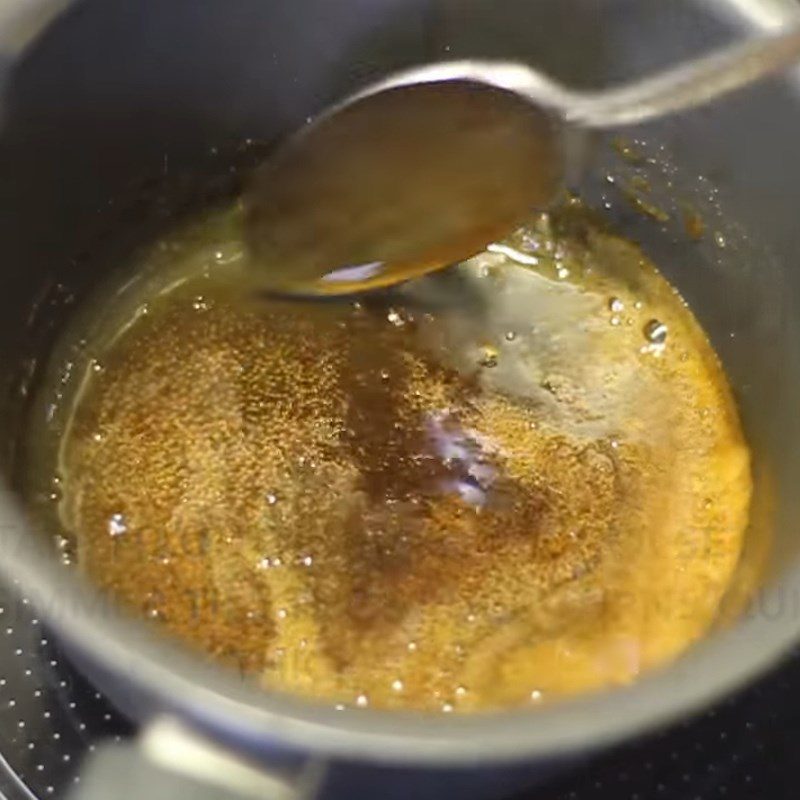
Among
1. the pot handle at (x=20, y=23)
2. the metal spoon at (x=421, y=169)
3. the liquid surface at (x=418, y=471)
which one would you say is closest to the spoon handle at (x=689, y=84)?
the metal spoon at (x=421, y=169)

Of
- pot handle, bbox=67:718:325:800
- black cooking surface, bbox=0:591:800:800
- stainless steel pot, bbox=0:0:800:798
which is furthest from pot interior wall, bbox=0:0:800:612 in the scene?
pot handle, bbox=67:718:325:800

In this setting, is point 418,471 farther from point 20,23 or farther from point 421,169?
point 20,23

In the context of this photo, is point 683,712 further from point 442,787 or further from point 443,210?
point 443,210

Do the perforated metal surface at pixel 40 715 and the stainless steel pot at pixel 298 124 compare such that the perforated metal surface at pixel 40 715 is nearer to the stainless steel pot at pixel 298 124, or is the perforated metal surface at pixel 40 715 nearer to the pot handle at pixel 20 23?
the stainless steel pot at pixel 298 124

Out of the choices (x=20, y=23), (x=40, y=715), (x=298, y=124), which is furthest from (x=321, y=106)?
(x=40, y=715)

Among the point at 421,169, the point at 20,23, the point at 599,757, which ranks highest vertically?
the point at 20,23
